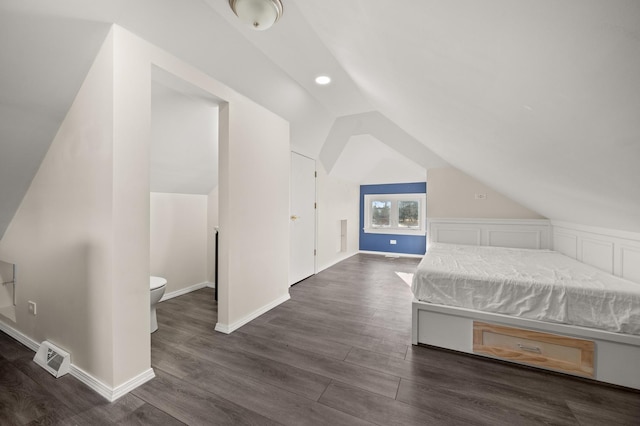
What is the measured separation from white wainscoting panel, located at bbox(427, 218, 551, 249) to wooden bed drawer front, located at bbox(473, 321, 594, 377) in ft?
7.99

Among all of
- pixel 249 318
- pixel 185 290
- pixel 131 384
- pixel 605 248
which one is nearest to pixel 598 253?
pixel 605 248

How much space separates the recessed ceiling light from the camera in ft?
7.91

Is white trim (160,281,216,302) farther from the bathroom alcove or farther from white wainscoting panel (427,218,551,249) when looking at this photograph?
white wainscoting panel (427,218,551,249)

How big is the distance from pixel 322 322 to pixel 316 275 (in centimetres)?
173

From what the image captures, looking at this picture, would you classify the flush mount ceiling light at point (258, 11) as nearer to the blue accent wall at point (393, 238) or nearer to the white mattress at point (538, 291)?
the white mattress at point (538, 291)

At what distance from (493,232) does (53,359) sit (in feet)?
16.6

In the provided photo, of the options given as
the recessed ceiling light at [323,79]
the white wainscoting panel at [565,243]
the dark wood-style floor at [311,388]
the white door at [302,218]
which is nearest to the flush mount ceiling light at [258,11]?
the recessed ceiling light at [323,79]

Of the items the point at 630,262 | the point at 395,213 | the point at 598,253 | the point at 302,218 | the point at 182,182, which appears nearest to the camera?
the point at 630,262

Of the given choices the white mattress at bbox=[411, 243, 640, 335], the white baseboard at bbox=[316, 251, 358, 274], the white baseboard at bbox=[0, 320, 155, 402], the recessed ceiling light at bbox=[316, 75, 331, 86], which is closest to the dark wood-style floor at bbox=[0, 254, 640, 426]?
Answer: the white baseboard at bbox=[0, 320, 155, 402]

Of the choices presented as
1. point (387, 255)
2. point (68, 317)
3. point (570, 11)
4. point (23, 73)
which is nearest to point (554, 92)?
point (570, 11)

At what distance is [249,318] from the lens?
96.2 inches

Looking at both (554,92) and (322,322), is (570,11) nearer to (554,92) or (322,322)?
(554,92)

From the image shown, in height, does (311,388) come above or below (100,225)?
below

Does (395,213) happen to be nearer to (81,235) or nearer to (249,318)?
(249,318)
